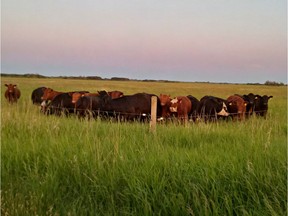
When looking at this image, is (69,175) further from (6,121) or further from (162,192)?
(6,121)

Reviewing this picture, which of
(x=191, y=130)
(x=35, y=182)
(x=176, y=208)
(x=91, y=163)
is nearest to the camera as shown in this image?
(x=176, y=208)

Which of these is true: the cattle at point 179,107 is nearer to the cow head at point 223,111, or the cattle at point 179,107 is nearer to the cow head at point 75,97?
the cow head at point 223,111

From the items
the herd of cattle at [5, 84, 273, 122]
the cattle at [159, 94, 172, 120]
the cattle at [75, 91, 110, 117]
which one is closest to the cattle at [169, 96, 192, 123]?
the herd of cattle at [5, 84, 273, 122]

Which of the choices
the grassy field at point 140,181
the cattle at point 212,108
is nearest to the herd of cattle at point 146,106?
the cattle at point 212,108

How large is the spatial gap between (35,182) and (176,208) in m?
1.80

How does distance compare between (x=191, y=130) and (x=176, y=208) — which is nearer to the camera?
(x=176, y=208)

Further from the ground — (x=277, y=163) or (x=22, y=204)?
(x=277, y=163)

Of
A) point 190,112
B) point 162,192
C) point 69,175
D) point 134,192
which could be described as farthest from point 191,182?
point 190,112

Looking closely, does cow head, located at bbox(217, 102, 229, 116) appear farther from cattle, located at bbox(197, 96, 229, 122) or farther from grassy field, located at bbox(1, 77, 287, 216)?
grassy field, located at bbox(1, 77, 287, 216)

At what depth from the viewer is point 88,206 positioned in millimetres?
3541

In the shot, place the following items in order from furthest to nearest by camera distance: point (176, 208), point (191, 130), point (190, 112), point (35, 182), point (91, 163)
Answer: point (190, 112) < point (191, 130) < point (91, 163) < point (35, 182) < point (176, 208)

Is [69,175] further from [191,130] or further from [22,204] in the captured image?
[191,130]

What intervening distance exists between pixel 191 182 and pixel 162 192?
37 centimetres

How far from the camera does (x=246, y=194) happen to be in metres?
3.47
